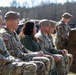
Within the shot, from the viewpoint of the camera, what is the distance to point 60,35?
356 inches

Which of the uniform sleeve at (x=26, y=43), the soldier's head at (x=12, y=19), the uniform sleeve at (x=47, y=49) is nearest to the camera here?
the soldier's head at (x=12, y=19)

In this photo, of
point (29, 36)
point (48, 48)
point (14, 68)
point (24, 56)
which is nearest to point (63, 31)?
point (48, 48)

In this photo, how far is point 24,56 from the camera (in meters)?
5.29

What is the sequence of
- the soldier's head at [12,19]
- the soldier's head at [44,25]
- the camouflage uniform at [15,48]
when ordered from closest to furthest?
the camouflage uniform at [15,48] < the soldier's head at [12,19] < the soldier's head at [44,25]

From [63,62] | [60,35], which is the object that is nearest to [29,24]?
[63,62]

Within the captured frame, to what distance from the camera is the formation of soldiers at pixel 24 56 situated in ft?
14.6

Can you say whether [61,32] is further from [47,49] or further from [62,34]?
[47,49]

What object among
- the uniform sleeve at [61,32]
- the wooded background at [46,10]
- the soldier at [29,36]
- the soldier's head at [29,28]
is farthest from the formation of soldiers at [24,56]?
the wooded background at [46,10]

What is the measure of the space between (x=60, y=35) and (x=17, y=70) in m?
4.70

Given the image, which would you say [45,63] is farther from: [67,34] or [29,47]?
[67,34]

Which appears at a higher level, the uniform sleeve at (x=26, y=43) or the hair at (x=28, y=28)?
the hair at (x=28, y=28)

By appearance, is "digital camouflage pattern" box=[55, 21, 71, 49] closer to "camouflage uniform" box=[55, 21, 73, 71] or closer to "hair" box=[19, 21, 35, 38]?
"camouflage uniform" box=[55, 21, 73, 71]

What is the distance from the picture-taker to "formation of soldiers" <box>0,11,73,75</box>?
176 inches

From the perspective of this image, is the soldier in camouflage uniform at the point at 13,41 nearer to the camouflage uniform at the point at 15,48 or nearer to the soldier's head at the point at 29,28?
the camouflage uniform at the point at 15,48
